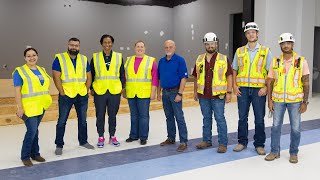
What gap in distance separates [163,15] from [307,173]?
9868mm

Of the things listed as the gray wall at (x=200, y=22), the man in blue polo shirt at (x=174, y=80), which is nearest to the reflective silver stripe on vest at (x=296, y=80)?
the man in blue polo shirt at (x=174, y=80)

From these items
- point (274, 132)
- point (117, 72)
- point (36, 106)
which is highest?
point (117, 72)

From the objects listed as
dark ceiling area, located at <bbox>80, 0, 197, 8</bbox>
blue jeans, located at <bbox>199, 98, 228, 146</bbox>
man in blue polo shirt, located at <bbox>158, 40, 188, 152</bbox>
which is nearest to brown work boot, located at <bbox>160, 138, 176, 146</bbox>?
man in blue polo shirt, located at <bbox>158, 40, 188, 152</bbox>

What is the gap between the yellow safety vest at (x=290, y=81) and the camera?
3.67 meters

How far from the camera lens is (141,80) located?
453 cm

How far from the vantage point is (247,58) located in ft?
13.2

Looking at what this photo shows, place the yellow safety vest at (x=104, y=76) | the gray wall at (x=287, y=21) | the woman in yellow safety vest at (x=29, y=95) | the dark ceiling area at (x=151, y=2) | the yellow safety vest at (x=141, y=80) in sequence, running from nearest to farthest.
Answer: the woman in yellow safety vest at (x=29, y=95)
the yellow safety vest at (x=104, y=76)
the yellow safety vest at (x=141, y=80)
the gray wall at (x=287, y=21)
the dark ceiling area at (x=151, y=2)

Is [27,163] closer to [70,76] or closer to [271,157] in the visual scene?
[70,76]

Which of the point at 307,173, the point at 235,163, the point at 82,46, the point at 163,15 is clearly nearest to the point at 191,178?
the point at 235,163

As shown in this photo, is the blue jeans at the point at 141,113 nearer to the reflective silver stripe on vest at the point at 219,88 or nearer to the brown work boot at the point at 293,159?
the reflective silver stripe on vest at the point at 219,88

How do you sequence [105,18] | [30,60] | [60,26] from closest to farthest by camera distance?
[30,60], [60,26], [105,18]

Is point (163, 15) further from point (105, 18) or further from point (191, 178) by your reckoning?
point (191, 178)

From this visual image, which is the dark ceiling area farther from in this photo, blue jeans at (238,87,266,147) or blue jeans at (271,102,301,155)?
blue jeans at (271,102,301,155)

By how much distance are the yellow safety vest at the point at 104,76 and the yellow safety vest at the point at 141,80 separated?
22cm
